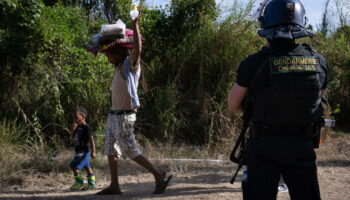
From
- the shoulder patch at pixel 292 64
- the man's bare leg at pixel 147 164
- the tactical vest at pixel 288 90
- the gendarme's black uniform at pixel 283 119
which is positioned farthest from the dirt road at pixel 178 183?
the shoulder patch at pixel 292 64

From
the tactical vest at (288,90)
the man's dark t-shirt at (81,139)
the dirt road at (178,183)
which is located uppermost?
the tactical vest at (288,90)

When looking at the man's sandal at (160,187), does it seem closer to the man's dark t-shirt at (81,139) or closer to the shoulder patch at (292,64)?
the man's dark t-shirt at (81,139)

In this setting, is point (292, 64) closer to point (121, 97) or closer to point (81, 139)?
point (121, 97)

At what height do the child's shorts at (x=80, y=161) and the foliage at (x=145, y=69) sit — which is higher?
the foliage at (x=145, y=69)

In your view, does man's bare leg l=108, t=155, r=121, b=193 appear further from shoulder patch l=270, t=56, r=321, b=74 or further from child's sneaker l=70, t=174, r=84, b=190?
shoulder patch l=270, t=56, r=321, b=74

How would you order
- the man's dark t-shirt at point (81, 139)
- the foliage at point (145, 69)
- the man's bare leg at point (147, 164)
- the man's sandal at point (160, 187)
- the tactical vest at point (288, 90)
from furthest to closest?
the foliage at point (145, 69)
the man's dark t-shirt at point (81, 139)
the man's sandal at point (160, 187)
the man's bare leg at point (147, 164)
the tactical vest at point (288, 90)

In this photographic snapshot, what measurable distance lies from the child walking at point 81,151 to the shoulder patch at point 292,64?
10.2 ft

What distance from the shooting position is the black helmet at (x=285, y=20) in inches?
101

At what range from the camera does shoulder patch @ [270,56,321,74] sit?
8.12 feet

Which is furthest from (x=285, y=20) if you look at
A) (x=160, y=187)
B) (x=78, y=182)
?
(x=78, y=182)

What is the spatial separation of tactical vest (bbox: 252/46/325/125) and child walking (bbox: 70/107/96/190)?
3.04 metres

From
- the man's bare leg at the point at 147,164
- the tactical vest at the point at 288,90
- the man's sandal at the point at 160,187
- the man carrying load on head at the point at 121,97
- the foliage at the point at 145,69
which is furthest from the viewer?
Result: the foliage at the point at 145,69

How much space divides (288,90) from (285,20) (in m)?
0.45

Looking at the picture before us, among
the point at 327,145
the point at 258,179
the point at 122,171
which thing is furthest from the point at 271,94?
the point at 327,145
